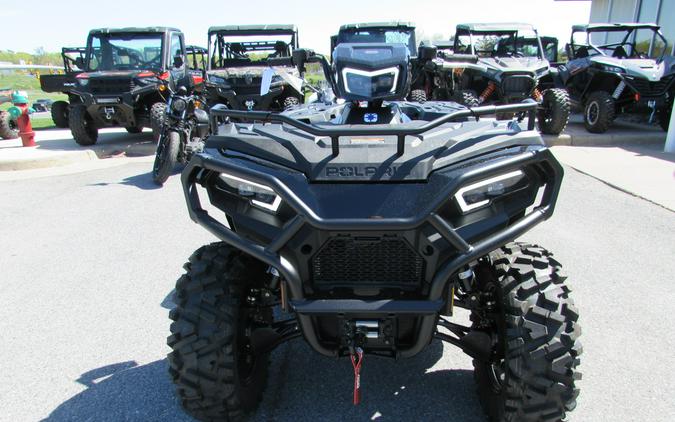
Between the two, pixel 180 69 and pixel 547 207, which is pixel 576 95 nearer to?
pixel 180 69

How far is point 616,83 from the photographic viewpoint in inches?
403

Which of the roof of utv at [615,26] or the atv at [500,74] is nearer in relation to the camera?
the atv at [500,74]

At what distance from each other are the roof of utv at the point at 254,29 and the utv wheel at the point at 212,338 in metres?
10.2

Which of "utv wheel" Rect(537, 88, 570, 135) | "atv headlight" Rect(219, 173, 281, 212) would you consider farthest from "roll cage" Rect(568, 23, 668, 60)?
"atv headlight" Rect(219, 173, 281, 212)

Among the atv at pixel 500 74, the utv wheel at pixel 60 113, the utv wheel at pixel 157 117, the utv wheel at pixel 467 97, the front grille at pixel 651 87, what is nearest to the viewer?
the utv wheel at pixel 157 117

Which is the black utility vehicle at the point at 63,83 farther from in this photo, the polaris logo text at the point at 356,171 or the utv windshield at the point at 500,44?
the polaris logo text at the point at 356,171

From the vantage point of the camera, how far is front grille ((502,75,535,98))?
362 inches

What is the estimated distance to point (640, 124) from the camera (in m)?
11.8

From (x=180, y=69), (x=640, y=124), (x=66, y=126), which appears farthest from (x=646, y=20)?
(x=66, y=126)

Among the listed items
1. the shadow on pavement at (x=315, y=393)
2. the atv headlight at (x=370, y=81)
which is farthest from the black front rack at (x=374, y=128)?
the shadow on pavement at (x=315, y=393)

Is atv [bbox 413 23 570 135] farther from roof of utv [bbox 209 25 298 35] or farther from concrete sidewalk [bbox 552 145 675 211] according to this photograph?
roof of utv [bbox 209 25 298 35]

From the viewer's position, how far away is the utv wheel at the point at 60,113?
13109 mm

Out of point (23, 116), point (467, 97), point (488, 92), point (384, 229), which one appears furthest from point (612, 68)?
point (23, 116)

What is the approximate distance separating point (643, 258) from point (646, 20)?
1459 centimetres
